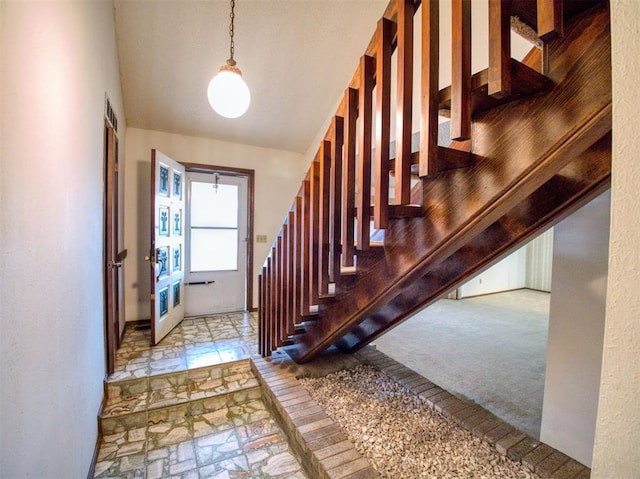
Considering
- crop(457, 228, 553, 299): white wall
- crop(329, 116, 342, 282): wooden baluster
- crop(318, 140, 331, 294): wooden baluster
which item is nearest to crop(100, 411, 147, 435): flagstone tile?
crop(318, 140, 331, 294): wooden baluster

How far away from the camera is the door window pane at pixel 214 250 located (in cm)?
379

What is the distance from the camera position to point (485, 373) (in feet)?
10.3

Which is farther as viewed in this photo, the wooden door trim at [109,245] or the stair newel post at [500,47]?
the wooden door trim at [109,245]

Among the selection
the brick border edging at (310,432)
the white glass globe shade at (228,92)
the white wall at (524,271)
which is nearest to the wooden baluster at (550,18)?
the white glass globe shade at (228,92)

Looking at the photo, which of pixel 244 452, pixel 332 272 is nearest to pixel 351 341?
pixel 244 452

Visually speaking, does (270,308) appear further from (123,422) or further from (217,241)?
(217,241)

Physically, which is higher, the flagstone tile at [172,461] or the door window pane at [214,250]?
the door window pane at [214,250]

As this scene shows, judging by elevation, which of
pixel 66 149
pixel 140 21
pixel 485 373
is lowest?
pixel 485 373

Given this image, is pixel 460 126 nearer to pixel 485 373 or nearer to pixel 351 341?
pixel 351 341

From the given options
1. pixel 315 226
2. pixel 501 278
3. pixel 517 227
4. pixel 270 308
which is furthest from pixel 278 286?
pixel 501 278

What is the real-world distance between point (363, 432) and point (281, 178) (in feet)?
10.6

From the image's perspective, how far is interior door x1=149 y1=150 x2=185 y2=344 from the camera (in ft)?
8.86

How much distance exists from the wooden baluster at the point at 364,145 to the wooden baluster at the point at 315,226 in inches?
15.6

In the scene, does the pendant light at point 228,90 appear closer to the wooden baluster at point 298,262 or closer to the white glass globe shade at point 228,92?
the white glass globe shade at point 228,92
